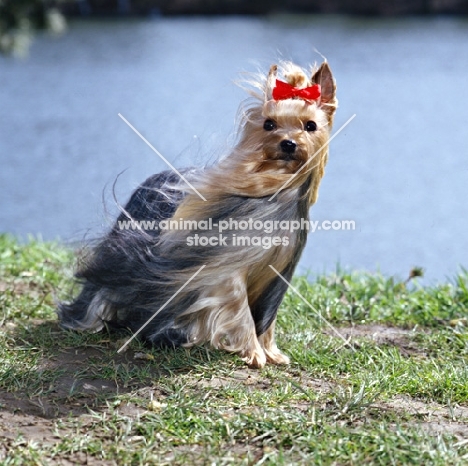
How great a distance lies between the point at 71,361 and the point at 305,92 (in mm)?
1557

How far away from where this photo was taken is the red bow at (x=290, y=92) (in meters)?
3.60

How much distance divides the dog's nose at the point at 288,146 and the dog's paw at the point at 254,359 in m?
0.95

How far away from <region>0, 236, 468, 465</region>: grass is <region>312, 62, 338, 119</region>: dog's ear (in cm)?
114

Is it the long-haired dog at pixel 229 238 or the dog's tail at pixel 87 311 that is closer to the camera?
the long-haired dog at pixel 229 238

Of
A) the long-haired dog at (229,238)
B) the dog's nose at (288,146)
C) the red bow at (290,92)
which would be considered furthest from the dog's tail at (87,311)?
the red bow at (290,92)

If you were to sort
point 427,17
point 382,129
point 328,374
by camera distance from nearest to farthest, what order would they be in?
point 328,374 < point 382,129 < point 427,17

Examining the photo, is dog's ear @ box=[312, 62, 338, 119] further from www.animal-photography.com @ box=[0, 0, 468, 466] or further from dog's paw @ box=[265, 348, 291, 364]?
dog's paw @ box=[265, 348, 291, 364]

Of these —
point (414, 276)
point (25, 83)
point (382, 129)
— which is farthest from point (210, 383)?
point (25, 83)

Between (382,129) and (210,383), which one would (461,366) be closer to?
(210,383)

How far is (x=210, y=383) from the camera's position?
145 inches

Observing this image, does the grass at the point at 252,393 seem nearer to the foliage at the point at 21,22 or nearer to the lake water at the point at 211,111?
the lake water at the point at 211,111

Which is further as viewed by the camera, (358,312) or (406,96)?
(406,96)

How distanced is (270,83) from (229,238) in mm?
670

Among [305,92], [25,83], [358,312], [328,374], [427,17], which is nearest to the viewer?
[305,92]
